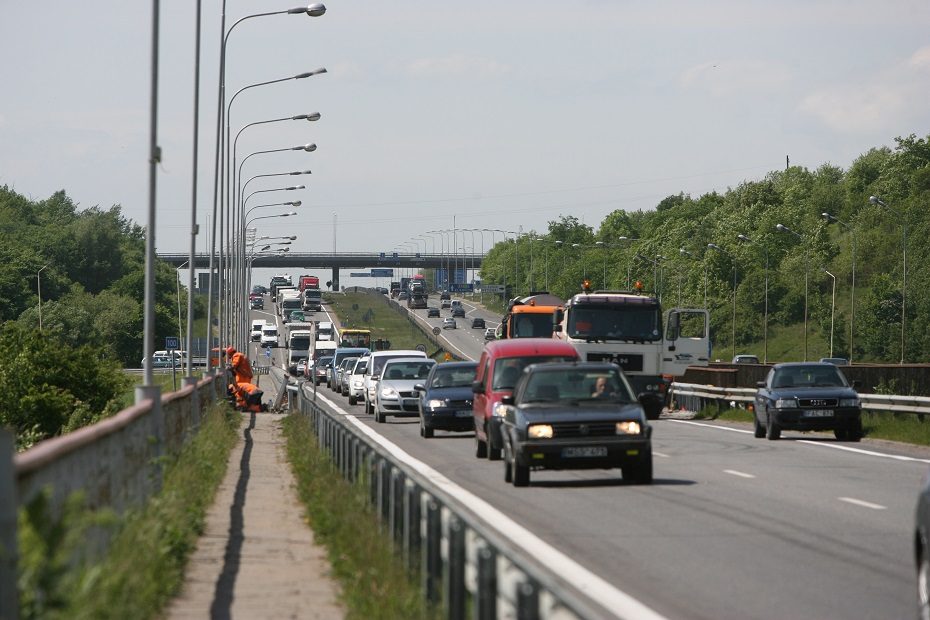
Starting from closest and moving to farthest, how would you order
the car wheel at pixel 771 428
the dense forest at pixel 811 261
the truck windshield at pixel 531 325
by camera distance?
the car wheel at pixel 771 428
the truck windshield at pixel 531 325
the dense forest at pixel 811 261

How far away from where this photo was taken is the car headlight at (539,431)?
66.0 feet

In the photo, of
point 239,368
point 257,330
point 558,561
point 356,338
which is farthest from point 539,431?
point 257,330

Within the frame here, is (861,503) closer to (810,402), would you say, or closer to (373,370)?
(810,402)

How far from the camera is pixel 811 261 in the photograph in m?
132

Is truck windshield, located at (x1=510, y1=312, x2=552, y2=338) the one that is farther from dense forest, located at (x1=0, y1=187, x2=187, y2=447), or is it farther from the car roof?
the car roof

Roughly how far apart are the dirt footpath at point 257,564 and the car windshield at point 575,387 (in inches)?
126

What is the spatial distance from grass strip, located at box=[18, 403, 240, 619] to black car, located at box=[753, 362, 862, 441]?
16547 millimetres

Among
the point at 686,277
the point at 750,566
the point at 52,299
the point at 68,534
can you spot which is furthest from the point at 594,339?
the point at 52,299

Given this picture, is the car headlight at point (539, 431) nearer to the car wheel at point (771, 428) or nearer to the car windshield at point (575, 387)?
the car windshield at point (575, 387)

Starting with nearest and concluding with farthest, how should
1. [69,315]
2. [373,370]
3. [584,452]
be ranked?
[584,452], [373,370], [69,315]

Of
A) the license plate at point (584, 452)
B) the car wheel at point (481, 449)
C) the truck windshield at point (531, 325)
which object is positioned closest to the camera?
the license plate at point (584, 452)

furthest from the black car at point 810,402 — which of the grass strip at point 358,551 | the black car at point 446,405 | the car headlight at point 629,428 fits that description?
the grass strip at point 358,551

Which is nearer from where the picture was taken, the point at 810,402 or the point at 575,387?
the point at 575,387

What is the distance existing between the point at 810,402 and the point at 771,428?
43.0 inches
